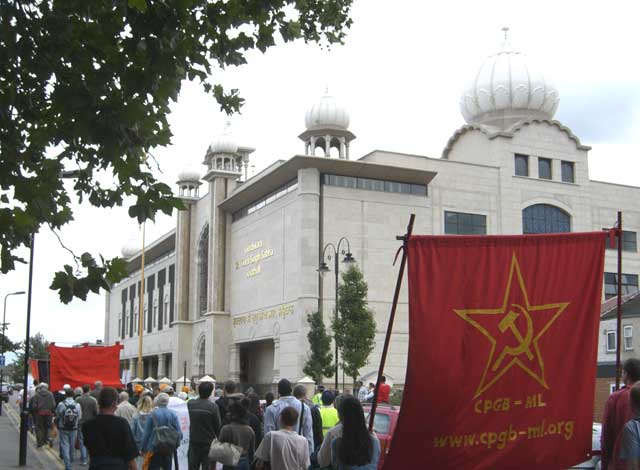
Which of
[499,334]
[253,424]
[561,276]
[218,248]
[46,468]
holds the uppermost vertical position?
[218,248]

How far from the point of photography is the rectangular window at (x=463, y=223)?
50.2 metres

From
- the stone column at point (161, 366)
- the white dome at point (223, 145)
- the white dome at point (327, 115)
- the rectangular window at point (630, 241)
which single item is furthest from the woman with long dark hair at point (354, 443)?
the stone column at point (161, 366)

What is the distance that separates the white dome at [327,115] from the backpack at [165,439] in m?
41.0

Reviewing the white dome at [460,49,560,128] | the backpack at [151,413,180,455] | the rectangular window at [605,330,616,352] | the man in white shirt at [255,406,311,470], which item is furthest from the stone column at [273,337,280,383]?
the man in white shirt at [255,406,311,470]

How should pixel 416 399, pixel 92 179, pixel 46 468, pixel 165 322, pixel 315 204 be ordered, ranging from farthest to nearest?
pixel 165 322, pixel 315 204, pixel 46 468, pixel 92 179, pixel 416 399

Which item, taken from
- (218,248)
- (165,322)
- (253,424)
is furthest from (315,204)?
(253,424)

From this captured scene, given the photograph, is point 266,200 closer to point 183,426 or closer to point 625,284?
point 625,284

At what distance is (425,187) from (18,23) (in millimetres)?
43620

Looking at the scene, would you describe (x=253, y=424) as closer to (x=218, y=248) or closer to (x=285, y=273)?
(x=285, y=273)

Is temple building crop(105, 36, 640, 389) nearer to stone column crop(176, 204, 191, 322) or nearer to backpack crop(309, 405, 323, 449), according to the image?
stone column crop(176, 204, 191, 322)

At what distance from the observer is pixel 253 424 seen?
1243cm

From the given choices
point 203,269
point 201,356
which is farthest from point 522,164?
point 201,356

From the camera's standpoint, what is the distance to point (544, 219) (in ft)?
173

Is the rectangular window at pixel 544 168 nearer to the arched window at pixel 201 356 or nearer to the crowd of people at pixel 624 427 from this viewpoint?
the arched window at pixel 201 356
